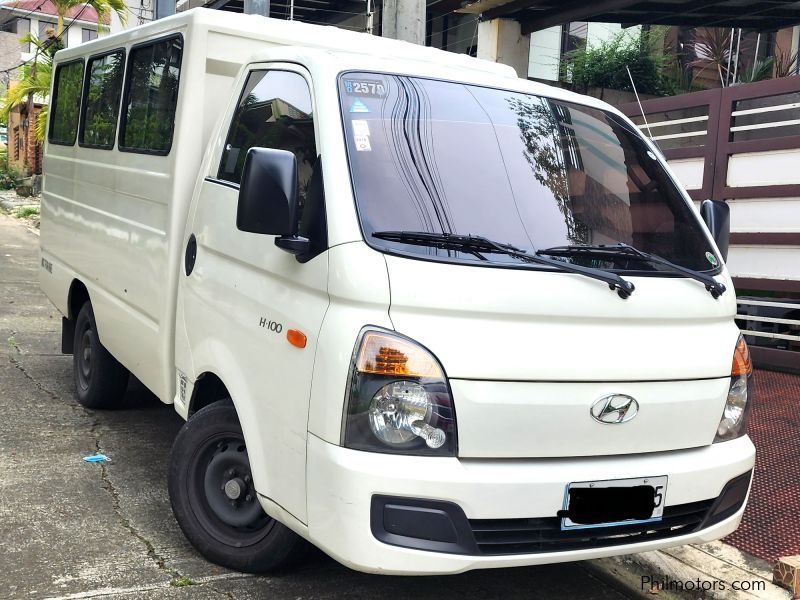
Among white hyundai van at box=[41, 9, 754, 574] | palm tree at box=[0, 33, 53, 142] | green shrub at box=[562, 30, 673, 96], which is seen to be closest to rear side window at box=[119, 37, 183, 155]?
white hyundai van at box=[41, 9, 754, 574]

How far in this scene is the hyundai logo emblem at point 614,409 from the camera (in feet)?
9.67

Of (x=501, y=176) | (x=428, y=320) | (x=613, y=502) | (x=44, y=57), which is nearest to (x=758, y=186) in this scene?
(x=501, y=176)

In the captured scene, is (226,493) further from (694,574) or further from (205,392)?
(694,574)

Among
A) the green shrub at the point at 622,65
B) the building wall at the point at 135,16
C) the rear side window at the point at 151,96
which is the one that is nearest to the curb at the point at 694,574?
the rear side window at the point at 151,96

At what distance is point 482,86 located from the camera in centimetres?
371

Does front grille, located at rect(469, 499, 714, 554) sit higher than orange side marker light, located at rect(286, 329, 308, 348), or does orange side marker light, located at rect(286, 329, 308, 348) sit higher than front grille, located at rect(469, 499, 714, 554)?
orange side marker light, located at rect(286, 329, 308, 348)

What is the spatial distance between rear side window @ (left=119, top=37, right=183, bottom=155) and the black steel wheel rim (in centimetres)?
152

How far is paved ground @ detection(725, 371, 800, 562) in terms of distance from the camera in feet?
13.3

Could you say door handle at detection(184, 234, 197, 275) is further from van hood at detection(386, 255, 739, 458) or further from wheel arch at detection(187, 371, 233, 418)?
van hood at detection(386, 255, 739, 458)

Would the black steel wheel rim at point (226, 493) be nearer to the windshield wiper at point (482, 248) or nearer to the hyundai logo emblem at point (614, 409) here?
the windshield wiper at point (482, 248)

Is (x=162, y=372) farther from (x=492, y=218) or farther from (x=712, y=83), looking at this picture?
(x=712, y=83)

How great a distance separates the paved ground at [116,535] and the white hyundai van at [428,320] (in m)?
0.21

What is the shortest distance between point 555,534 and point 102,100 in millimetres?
4069

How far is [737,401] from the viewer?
331 cm
